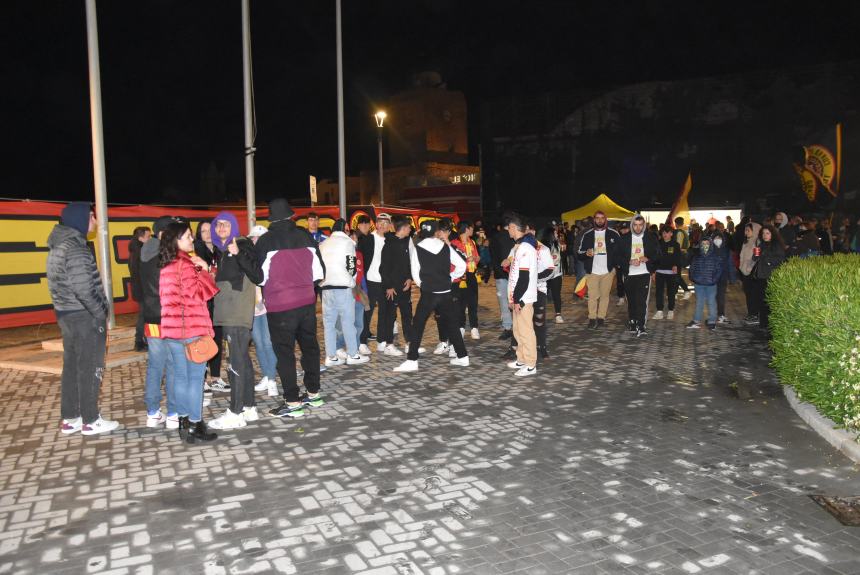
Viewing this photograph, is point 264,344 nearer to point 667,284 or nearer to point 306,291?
point 306,291

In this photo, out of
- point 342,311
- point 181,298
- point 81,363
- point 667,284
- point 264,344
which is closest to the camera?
point 181,298

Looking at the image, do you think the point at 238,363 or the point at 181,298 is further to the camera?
the point at 238,363

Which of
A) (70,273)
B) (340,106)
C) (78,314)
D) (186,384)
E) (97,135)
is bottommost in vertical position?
(186,384)

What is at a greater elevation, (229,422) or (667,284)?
(667,284)

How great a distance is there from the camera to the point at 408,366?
851cm

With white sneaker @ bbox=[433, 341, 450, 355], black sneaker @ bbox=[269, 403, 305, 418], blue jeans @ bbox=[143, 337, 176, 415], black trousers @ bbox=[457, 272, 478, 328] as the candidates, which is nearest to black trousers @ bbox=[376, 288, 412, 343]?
white sneaker @ bbox=[433, 341, 450, 355]

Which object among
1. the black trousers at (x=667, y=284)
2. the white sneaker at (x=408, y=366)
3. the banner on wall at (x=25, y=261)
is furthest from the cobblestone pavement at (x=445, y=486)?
the black trousers at (x=667, y=284)

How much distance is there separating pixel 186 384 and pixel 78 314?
3.96ft

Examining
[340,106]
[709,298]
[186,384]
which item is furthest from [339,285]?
[340,106]

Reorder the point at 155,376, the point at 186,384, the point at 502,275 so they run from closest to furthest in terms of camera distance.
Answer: the point at 186,384, the point at 155,376, the point at 502,275

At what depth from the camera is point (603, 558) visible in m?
3.63

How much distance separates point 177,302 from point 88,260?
101 cm

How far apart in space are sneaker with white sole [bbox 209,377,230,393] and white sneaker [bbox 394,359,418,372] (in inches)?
86.6

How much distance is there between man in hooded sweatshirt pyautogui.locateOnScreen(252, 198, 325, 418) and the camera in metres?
6.31
